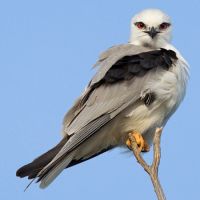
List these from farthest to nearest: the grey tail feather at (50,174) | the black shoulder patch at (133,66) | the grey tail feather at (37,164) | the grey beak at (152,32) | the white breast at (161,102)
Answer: the grey beak at (152,32)
the black shoulder patch at (133,66)
the white breast at (161,102)
the grey tail feather at (37,164)
the grey tail feather at (50,174)

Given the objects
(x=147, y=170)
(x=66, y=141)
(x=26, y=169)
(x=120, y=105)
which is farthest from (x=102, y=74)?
(x=147, y=170)

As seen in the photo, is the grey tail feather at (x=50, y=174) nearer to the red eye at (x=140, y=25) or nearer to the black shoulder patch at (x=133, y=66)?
the black shoulder patch at (x=133, y=66)

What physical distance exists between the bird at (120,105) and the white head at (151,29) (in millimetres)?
377

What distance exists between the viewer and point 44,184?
5.27 m

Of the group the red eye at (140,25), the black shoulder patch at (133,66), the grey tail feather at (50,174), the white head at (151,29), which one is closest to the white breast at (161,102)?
the black shoulder patch at (133,66)

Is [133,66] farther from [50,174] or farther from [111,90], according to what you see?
[50,174]

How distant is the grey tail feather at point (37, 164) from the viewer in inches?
216

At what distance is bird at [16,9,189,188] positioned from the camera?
18.2 feet

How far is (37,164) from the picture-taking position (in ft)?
18.3

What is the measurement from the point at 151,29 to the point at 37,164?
195 centimetres

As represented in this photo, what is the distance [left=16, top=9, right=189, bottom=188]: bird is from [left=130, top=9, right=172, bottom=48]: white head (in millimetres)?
377

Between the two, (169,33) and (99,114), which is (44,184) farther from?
(169,33)

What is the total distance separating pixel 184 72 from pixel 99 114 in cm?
94

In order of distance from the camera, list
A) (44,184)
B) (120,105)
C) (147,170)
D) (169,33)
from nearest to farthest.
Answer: (147,170) < (44,184) < (120,105) < (169,33)
